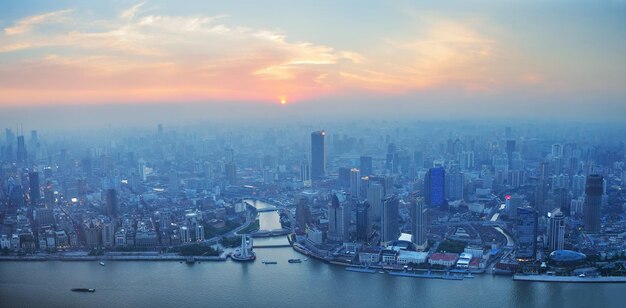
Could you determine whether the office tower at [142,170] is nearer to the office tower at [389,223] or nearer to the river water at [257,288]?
the river water at [257,288]

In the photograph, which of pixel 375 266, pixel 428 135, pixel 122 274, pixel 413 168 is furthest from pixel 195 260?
pixel 428 135

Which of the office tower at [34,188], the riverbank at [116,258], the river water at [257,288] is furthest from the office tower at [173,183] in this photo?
the river water at [257,288]

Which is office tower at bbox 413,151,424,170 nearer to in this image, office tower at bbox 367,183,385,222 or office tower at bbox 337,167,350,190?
office tower at bbox 337,167,350,190

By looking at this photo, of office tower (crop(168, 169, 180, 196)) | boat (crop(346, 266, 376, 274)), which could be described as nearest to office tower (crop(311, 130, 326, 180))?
office tower (crop(168, 169, 180, 196))

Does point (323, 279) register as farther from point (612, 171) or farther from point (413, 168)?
point (413, 168)

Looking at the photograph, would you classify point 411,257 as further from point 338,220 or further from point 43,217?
point 43,217
